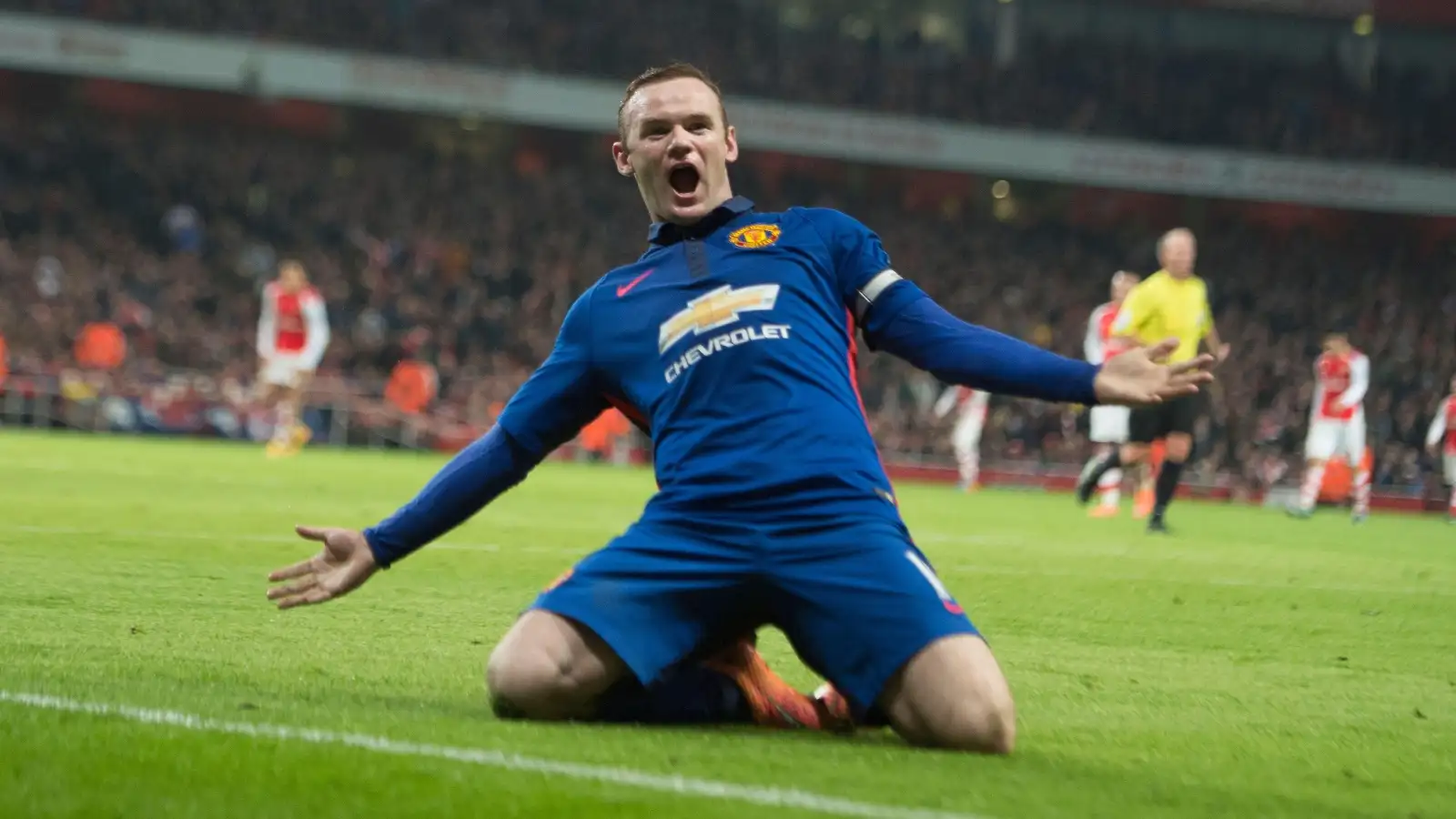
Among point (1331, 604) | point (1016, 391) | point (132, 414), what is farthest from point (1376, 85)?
point (1016, 391)

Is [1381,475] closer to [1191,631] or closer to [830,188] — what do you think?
[830,188]

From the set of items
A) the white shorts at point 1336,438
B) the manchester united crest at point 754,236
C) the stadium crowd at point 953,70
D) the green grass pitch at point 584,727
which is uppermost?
the stadium crowd at point 953,70

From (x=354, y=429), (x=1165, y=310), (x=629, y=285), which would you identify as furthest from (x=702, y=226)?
(x=354, y=429)

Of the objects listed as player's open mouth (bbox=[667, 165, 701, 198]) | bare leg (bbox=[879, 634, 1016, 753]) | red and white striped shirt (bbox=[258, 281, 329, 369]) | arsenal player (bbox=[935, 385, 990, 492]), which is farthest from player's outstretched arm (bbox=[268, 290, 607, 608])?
arsenal player (bbox=[935, 385, 990, 492])

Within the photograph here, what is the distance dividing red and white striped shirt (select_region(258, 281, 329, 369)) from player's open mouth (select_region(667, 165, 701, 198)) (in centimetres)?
1787

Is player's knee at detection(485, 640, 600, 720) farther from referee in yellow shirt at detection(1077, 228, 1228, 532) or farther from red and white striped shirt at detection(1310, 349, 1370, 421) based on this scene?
red and white striped shirt at detection(1310, 349, 1370, 421)

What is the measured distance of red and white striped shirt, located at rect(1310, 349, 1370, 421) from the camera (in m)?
22.3

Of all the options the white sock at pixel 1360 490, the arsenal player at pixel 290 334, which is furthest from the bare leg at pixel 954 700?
the white sock at pixel 1360 490

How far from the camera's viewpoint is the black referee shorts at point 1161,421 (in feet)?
49.1

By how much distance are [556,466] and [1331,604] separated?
16771mm

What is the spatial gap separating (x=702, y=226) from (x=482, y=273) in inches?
1211

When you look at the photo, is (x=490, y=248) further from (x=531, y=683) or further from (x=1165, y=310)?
(x=531, y=683)

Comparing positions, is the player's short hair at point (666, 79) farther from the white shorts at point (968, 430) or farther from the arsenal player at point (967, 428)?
the white shorts at point (968, 430)

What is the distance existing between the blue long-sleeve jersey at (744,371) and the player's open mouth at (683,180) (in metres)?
0.09
